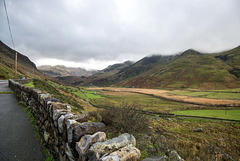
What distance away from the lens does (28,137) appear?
5.25 m

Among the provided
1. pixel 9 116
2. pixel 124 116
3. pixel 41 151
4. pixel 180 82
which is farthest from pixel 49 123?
pixel 180 82

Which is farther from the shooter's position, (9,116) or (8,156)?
(9,116)

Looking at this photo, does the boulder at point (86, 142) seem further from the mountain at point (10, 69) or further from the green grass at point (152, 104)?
the mountain at point (10, 69)

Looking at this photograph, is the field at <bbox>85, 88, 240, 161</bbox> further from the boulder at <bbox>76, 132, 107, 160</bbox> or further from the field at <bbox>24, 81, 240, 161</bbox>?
the boulder at <bbox>76, 132, 107, 160</bbox>

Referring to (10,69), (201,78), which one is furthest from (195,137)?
(201,78)

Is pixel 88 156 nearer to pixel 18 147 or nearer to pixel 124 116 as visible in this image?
pixel 18 147

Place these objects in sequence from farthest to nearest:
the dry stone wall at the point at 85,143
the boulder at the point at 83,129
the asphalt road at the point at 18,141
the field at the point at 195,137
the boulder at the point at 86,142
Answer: the field at the point at 195,137, the asphalt road at the point at 18,141, the boulder at the point at 83,129, the boulder at the point at 86,142, the dry stone wall at the point at 85,143

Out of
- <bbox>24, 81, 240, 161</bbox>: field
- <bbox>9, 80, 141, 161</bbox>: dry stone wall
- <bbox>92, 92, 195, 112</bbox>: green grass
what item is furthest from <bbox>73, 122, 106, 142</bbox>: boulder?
<bbox>92, 92, 195, 112</bbox>: green grass

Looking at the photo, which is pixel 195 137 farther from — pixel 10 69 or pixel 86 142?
pixel 10 69

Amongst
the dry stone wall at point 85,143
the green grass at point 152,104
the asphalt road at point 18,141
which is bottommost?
the green grass at point 152,104

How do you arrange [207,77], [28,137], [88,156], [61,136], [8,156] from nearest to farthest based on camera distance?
[88,156] → [61,136] → [8,156] → [28,137] → [207,77]

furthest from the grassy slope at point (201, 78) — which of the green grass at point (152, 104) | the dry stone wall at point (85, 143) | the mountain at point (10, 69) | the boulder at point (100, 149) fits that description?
the boulder at point (100, 149)

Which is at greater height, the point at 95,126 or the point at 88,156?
the point at 95,126

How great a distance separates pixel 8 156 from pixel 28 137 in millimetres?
1266
